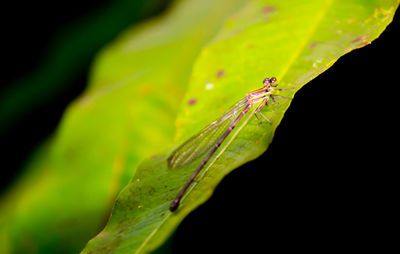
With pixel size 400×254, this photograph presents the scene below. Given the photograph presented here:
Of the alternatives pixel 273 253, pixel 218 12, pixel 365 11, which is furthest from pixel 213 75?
pixel 218 12

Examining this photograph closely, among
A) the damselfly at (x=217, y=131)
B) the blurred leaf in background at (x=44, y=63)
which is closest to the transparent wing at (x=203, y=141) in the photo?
the damselfly at (x=217, y=131)

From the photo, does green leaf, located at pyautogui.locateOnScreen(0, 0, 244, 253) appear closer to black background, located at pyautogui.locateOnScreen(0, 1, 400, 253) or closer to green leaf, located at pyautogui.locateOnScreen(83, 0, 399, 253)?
green leaf, located at pyautogui.locateOnScreen(83, 0, 399, 253)

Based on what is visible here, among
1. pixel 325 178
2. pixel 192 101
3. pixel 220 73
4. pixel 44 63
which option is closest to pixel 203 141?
pixel 192 101

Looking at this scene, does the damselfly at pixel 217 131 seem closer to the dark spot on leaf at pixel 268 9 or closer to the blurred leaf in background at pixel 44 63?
the dark spot on leaf at pixel 268 9

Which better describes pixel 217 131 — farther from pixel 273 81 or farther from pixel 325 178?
pixel 325 178

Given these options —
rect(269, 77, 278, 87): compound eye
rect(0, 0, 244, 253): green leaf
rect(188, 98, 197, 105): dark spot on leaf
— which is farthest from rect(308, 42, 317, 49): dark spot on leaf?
rect(0, 0, 244, 253): green leaf

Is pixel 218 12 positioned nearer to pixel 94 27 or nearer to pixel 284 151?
pixel 94 27
